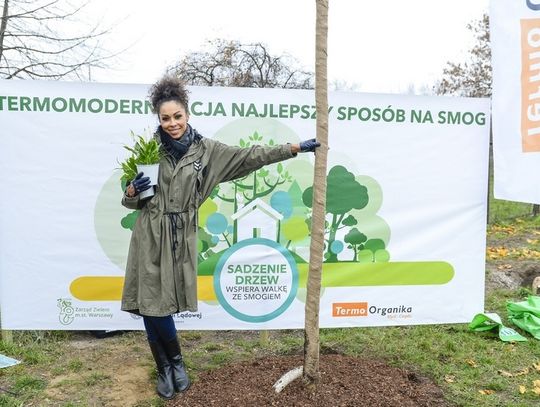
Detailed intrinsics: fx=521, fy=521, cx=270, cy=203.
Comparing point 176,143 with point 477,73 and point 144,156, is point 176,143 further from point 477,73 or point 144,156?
point 477,73

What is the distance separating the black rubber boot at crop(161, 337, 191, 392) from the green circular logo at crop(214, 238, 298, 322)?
87 cm

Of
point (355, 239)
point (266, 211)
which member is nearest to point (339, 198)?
Answer: point (355, 239)

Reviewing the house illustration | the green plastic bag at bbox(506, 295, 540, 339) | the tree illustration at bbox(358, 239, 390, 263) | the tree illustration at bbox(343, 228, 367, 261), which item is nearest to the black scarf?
the house illustration

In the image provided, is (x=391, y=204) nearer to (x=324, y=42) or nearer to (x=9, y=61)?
(x=324, y=42)

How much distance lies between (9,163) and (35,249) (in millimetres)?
739

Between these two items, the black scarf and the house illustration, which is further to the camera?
the house illustration

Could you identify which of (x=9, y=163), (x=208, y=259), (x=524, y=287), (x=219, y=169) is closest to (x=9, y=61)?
(x=9, y=163)

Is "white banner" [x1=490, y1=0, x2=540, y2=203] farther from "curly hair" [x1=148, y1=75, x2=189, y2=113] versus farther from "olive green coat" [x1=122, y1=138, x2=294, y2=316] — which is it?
"curly hair" [x1=148, y1=75, x2=189, y2=113]

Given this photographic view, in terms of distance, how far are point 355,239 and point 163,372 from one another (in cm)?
201

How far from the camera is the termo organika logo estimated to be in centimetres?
468

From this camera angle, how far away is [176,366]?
373 centimetres

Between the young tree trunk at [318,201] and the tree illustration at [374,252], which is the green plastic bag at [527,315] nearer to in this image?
the tree illustration at [374,252]

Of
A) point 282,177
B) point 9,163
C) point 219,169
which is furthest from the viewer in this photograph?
point 282,177

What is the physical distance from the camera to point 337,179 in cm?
460
